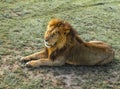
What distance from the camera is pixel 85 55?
5391 mm

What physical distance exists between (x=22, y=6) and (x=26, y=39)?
6.12 ft

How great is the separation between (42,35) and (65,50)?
140 cm

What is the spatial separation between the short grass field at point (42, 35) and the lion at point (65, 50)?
0.11m

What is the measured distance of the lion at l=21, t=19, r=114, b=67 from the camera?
5211mm

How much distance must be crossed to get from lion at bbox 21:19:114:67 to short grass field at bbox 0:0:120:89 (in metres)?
0.11

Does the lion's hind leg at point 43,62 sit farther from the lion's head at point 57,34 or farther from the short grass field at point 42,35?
the lion's head at point 57,34

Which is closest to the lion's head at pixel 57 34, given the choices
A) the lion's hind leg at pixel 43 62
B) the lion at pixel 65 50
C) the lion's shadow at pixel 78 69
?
the lion at pixel 65 50

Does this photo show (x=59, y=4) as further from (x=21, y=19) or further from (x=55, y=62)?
(x=55, y=62)

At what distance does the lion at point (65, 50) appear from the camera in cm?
521

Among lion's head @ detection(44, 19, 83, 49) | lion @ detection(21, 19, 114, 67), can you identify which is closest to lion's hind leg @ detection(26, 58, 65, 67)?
→ lion @ detection(21, 19, 114, 67)

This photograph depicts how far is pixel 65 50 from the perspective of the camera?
533 cm

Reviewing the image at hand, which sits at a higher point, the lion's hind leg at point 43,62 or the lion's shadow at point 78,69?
the lion's hind leg at point 43,62

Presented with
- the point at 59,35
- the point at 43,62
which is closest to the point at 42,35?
the point at 43,62

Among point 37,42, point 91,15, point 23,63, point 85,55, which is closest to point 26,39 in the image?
point 37,42
